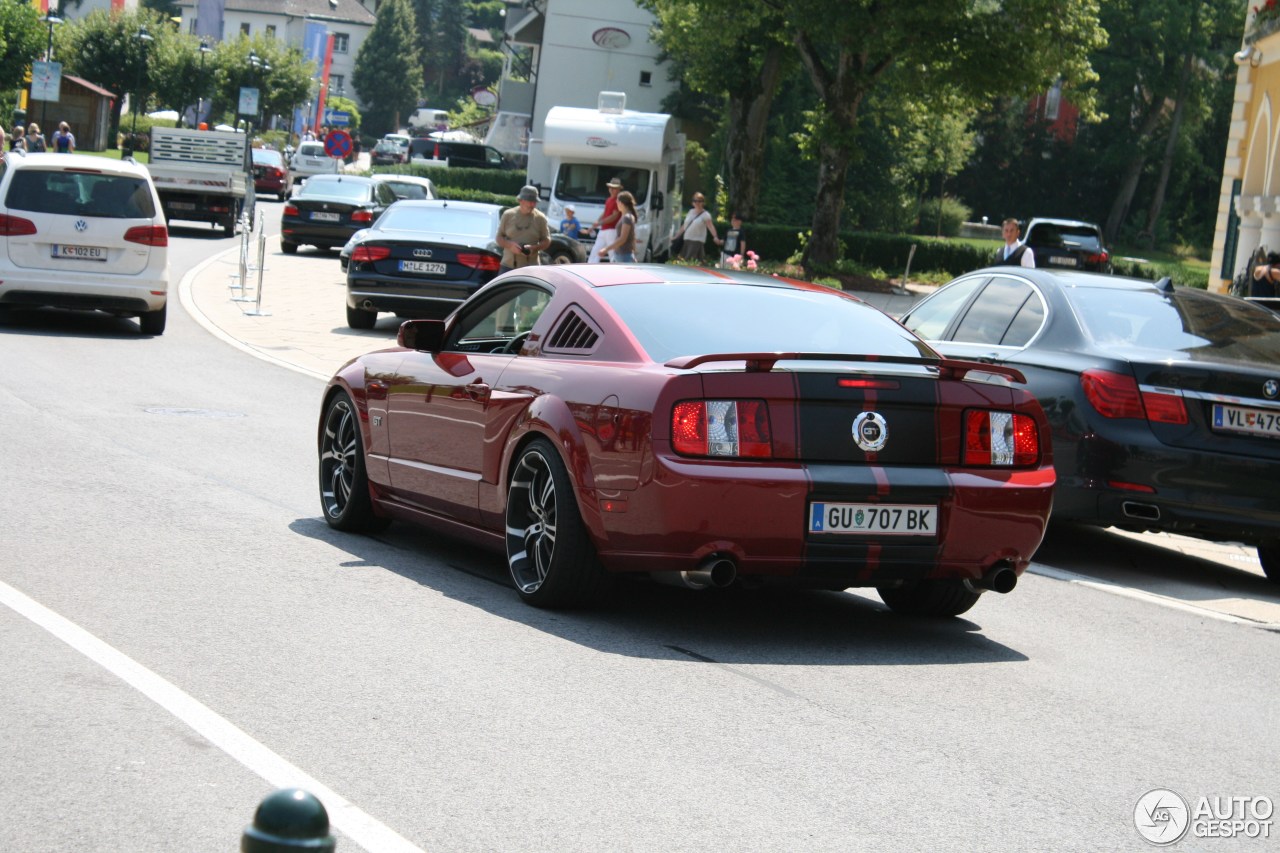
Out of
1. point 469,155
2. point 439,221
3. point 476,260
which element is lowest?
point 476,260

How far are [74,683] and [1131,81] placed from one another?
8009cm

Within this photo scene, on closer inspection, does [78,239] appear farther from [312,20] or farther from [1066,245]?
[312,20]

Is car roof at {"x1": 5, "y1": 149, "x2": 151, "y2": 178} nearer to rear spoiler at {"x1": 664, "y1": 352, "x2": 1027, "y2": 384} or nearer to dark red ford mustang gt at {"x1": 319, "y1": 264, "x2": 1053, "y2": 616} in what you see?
dark red ford mustang gt at {"x1": 319, "y1": 264, "x2": 1053, "y2": 616}

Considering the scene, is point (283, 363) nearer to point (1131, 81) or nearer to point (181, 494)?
point (181, 494)

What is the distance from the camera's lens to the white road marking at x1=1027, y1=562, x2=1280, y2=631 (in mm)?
8297

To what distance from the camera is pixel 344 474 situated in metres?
9.02

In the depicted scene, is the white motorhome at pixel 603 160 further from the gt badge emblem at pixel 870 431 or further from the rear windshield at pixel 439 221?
the gt badge emblem at pixel 870 431

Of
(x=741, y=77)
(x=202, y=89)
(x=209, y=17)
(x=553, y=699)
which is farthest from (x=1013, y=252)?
(x=202, y=89)

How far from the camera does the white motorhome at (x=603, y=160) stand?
118 ft

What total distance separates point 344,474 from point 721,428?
3.07 meters

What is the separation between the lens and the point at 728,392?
650 cm

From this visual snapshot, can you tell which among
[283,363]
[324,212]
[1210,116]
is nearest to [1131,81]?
[1210,116]

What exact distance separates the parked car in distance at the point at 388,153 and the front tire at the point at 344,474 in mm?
83816

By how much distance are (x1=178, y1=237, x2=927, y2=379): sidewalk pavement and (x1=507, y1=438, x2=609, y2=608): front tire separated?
6.85 metres
